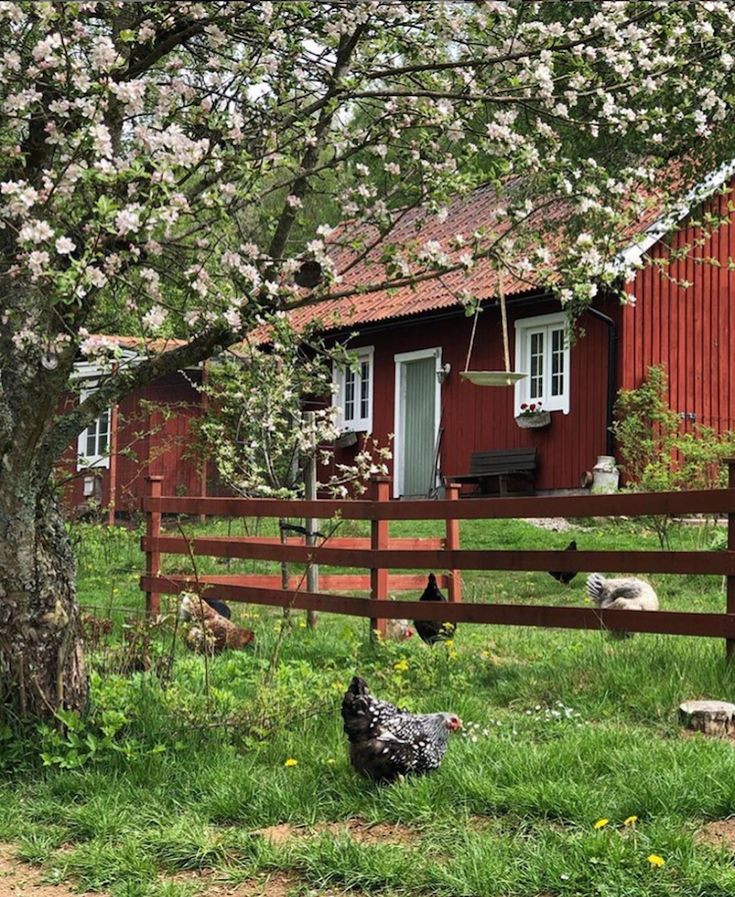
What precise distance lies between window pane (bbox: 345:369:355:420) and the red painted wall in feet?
2.27

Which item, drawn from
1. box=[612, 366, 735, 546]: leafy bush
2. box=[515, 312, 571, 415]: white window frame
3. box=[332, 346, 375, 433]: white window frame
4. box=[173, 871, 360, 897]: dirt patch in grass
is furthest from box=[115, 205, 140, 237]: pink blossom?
box=[332, 346, 375, 433]: white window frame

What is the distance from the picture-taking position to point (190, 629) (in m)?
8.40

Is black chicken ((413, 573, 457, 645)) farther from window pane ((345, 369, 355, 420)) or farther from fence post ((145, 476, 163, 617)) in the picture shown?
window pane ((345, 369, 355, 420))

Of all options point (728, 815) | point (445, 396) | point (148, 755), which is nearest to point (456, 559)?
point (148, 755)

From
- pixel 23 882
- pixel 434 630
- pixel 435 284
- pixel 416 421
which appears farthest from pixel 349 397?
pixel 23 882

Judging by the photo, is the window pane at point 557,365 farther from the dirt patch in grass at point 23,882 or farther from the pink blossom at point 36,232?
the dirt patch in grass at point 23,882

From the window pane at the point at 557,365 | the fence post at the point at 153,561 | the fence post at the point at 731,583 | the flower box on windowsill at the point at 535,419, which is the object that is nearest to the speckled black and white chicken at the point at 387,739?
the fence post at the point at 731,583

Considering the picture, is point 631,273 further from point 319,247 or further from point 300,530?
point 300,530

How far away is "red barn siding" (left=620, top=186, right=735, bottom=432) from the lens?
56.3 ft

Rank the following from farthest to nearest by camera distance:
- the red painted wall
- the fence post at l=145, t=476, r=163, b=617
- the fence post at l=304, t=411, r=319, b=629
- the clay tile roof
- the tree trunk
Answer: the red painted wall, the clay tile roof, the fence post at l=145, t=476, r=163, b=617, the fence post at l=304, t=411, r=319, b=629, the tree trunk

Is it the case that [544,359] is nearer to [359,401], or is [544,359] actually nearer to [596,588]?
[359,401]

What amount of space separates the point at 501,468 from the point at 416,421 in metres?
2.77

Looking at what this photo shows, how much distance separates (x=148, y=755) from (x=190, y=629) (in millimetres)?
2820

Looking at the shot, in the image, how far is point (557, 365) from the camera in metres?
18.0
